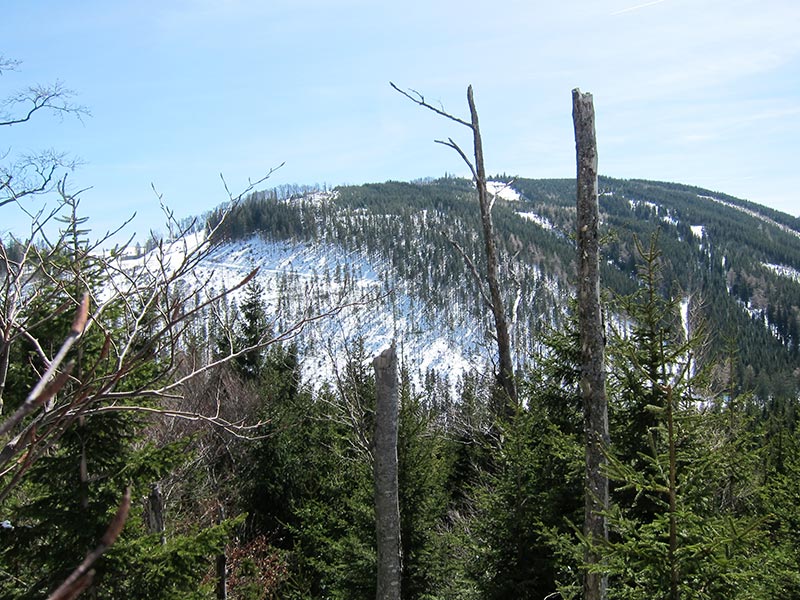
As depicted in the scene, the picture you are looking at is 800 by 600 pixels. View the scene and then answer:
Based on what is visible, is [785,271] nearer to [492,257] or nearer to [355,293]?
[355,293]

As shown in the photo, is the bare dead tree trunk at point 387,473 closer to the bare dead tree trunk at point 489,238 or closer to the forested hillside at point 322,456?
the forested hillside at point 322,456

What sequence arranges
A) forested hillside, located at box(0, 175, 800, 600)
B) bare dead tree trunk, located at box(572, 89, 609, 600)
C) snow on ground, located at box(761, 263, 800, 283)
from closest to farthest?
forested hillside, located at box(0, 175, 800, 600) < bare dead tree trunk, located at box(572, 89, 609, 600) < snow on ground, located at box(761, 263, 800, 283)

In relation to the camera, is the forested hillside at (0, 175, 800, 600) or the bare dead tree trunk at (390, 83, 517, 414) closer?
the forested hillside at (0, 175, 800, 600)

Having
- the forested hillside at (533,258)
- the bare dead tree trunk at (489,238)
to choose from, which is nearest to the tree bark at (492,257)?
the bare dead tree trunk at (489,238)

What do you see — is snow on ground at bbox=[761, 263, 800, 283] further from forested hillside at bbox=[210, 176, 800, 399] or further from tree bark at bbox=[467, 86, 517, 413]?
tree bark at bbox=[467, 86, 517, 413]

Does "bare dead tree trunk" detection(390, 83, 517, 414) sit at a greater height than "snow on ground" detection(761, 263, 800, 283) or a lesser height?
greater

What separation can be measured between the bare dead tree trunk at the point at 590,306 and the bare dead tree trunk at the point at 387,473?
205 cm

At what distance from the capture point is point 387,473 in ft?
19.2

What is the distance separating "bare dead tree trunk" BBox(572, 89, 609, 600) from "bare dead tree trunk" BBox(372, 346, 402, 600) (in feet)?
6.74

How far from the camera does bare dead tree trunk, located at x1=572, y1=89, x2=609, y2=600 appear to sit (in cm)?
467

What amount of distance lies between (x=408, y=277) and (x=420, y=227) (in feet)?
104

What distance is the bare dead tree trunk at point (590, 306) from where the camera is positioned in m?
4.67

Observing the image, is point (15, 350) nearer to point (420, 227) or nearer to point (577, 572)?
point (577, 572)

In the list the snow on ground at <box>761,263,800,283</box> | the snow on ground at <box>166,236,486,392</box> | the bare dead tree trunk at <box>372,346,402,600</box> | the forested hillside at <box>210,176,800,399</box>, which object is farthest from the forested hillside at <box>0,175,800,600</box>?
the snow on ground at <box>761,263,800,283</box>
